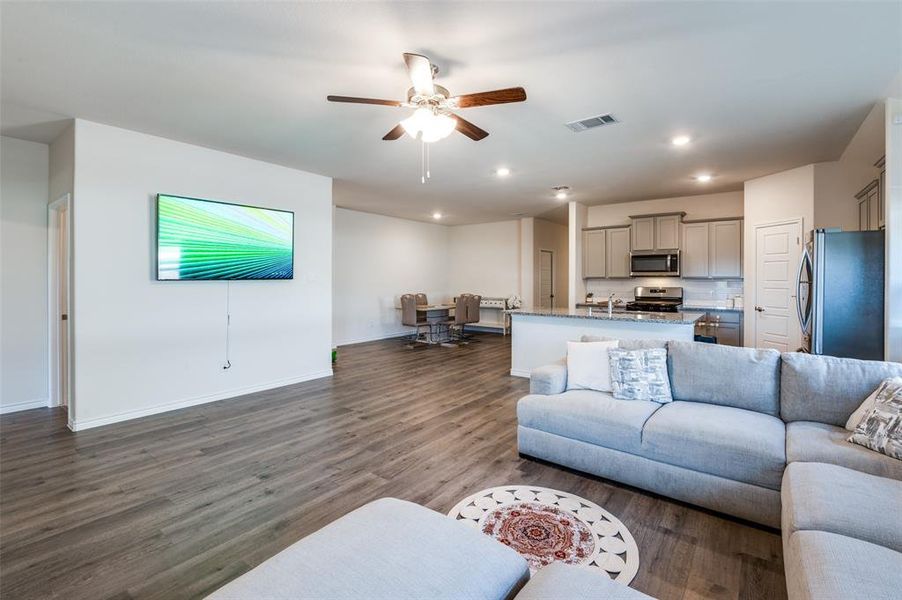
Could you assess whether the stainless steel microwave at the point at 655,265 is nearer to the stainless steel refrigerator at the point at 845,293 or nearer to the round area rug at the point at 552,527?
the stainless steel refrigerator at the point at 845,293

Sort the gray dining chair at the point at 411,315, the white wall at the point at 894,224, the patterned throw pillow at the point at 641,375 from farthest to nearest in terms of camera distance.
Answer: the gray dining chair at the point at 411,315, the white wall at the point at 894,224, the patterned throw pillow at the point at 641,375

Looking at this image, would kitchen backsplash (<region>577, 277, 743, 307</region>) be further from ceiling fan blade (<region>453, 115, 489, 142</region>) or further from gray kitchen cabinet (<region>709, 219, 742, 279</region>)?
ceiling fan blade (<region>453, 115, 489, 142</region>)

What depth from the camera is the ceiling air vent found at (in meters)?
3.59

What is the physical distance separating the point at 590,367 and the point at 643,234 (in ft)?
16.0

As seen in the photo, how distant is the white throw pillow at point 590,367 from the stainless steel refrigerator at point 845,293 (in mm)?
1993

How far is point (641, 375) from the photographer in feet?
9.62

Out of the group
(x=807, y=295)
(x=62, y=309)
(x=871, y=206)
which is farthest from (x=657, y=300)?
(x=62, y=309)

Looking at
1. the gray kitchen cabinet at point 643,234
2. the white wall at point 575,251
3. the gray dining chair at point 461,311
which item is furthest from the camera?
the gray dining chair at point 461,311

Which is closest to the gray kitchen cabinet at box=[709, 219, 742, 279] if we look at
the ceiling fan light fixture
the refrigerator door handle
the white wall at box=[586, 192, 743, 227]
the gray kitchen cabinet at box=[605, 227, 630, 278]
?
the white wall at box=[586, 192, 743, 227]

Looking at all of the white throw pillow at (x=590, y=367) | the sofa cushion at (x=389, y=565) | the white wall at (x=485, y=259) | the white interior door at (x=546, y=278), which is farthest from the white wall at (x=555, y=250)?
the sofa cushion at (x=389, y=565)

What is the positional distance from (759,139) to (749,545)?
12.9 ft

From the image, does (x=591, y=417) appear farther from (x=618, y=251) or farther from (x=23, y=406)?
(x=23, y=406)

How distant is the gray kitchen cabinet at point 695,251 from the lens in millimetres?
6613

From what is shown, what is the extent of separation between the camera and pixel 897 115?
307 cm
